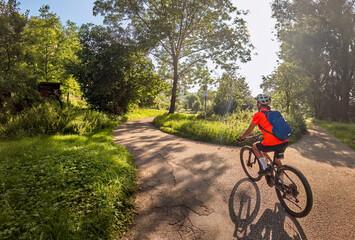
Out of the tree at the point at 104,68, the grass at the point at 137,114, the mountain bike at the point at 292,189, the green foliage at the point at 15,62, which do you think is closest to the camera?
the mountain bike at the point at 292,189

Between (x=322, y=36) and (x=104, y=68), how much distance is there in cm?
2429

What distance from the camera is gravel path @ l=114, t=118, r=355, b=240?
2.60m

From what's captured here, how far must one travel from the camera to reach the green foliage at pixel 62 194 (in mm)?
2162

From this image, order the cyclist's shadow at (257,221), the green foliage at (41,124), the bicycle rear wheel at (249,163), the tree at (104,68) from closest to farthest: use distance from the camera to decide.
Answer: the cyclist's shadow at (257,221) < the bicycle rear wheel at (249,163) < the green foliage at (41,124) < the tree at (104,68)

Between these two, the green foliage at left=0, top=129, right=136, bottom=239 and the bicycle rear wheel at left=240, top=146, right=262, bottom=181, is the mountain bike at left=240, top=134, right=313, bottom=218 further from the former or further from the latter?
the green foliage at left=0, top=129, right=136, bottom=239

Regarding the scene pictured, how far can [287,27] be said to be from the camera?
2106 cm

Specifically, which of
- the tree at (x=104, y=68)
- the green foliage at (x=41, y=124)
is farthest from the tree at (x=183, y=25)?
the green foliage at (x=41, y=124)

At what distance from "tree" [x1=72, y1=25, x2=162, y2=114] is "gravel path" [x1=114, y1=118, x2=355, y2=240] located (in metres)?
11.5

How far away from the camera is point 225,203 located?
3342 millimetres

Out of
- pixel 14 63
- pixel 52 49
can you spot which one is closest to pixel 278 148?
pixel 14 63

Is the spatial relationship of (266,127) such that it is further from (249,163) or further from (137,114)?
(137,114)

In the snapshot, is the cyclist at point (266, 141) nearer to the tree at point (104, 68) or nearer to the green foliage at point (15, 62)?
the green foliage at point (15, 62)

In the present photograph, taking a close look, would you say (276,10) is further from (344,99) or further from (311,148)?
(311,148)

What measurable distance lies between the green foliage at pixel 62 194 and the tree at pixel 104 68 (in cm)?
1100
